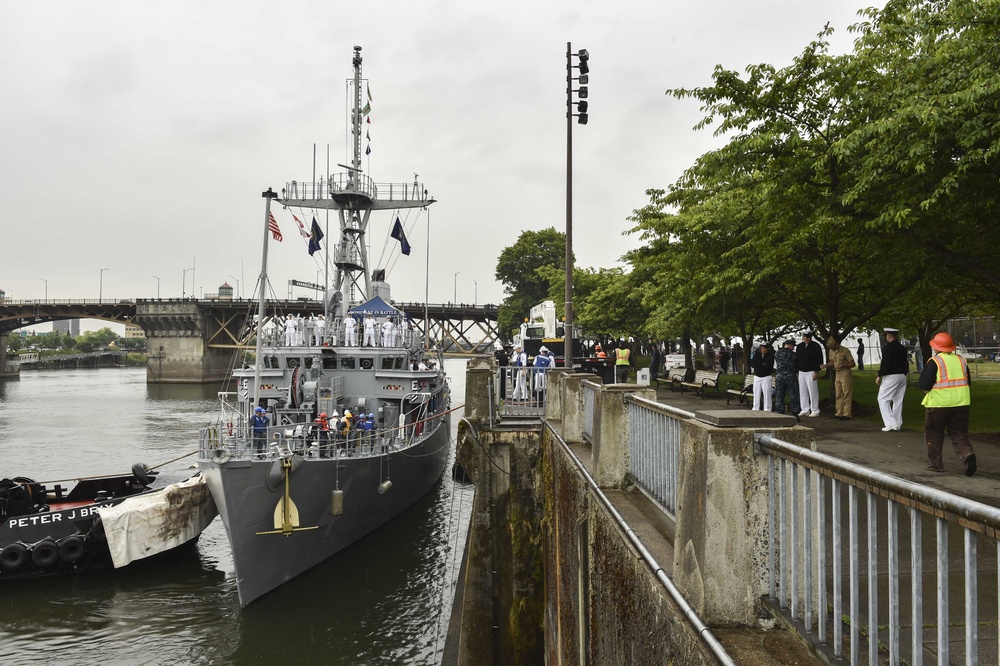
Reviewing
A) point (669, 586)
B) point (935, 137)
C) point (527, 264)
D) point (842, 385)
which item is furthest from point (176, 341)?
point (669, 586)

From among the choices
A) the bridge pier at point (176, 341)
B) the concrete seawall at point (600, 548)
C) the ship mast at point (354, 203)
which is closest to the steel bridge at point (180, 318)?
the bridge pier at point (176, 341)

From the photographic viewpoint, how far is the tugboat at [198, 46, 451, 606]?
14352 mm

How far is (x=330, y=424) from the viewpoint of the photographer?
17.2m

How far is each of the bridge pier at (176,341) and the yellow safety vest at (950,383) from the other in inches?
3359

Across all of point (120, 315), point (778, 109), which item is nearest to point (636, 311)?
point (778, 109)

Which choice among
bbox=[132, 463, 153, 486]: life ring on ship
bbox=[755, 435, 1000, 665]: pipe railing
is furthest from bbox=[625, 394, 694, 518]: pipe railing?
bbox=[132, 463, 153, 486]: life ring on ship

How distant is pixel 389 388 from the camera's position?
21.8 metres

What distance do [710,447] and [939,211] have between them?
29.9 feet

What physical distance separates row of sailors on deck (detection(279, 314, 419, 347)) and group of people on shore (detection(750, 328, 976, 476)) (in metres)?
12.6

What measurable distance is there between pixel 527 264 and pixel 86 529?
183ft

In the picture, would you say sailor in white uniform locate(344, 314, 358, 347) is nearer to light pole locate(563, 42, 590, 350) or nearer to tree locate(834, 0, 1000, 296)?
light pole locate(563, 42, 590, 350)

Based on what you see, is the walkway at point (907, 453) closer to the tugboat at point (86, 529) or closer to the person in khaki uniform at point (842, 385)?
the person in khaki uniform at point (842, 385)

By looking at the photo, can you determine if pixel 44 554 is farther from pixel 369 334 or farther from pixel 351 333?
pixel 369 334

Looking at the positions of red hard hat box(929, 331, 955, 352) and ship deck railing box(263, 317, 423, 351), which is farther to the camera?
ship deck railing box(263, 317, 423, 351)
